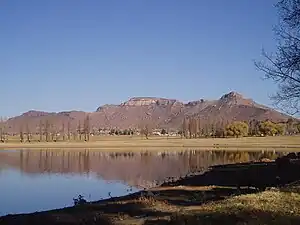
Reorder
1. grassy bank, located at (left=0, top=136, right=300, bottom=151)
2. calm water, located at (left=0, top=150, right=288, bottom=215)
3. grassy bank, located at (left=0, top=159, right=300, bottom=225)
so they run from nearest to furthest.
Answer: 1. grassy bank, located at (left=0, top=159, right=300, bottom=225)
2. calm water, located at (left=0, top=150, right=288, bottom=215)
3. grassy bank, located at (left=0, top=136, right=300, bottom=151)

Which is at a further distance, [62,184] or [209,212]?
[62,184]

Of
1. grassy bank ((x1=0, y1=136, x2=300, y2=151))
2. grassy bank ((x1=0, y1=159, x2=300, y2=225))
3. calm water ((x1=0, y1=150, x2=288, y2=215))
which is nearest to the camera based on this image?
grassy bank ((x1=0, y1=159, x2=300, y2=225))

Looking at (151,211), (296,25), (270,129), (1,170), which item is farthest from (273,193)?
(270,129)

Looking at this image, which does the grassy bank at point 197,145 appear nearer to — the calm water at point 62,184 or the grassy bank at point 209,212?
the calm water at point 62,184

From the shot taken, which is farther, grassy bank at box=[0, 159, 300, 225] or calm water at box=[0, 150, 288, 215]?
calm water at box=[0, 150, 288, 215]

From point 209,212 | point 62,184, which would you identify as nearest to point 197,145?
point 62,184

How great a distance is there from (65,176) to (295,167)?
82.0ft

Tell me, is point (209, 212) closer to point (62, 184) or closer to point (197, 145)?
point (62, 184)

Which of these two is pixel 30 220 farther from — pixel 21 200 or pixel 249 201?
pixel 21 200

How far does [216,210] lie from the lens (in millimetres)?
11438

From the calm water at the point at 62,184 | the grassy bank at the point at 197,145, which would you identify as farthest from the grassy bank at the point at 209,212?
the grassy bank at the point at 197,145

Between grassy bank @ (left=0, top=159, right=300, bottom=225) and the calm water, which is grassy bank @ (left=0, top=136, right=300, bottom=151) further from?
grassy bank @ (left=0, top=159, right=300, bottom=225)

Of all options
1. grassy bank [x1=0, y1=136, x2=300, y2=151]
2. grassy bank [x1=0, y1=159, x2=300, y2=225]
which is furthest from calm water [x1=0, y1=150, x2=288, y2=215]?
grassy bank [x1=0, y1=136, x2=300, y2=151]

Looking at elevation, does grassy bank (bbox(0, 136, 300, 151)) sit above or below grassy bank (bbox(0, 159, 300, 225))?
above
